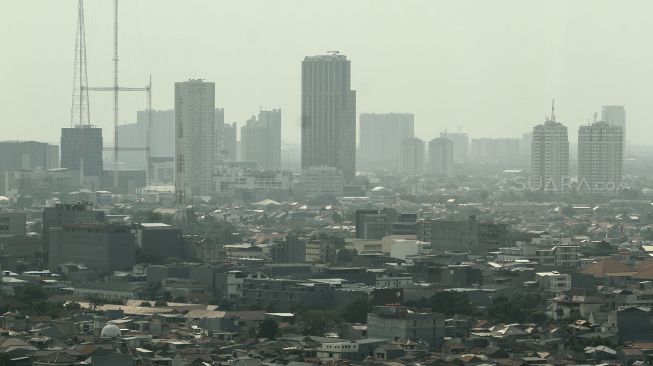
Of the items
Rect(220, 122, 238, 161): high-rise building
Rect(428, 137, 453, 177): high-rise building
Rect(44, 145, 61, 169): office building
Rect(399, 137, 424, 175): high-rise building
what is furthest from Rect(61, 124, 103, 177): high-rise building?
Rect(428, 137, 453, 177): high-rise building

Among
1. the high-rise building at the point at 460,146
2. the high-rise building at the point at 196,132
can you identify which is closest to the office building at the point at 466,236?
the high-rise building at the point at 196,132

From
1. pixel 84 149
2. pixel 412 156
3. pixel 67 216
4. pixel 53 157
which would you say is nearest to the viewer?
pixel 67 216

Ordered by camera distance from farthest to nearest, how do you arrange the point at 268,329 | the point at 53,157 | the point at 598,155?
the point at 53,157 → the point at 598,155 → the point at 268,329

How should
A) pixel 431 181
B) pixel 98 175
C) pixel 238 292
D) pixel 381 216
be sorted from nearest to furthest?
pixel 238 292, pixel 381 216, pixel 98 175, pixel 431 181

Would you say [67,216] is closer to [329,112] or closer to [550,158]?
[550,158]

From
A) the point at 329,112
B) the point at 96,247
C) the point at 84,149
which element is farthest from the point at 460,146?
the point at 96,247

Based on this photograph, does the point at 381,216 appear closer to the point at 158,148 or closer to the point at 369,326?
the point at 369,326

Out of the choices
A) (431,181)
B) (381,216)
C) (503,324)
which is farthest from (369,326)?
(431,181)
